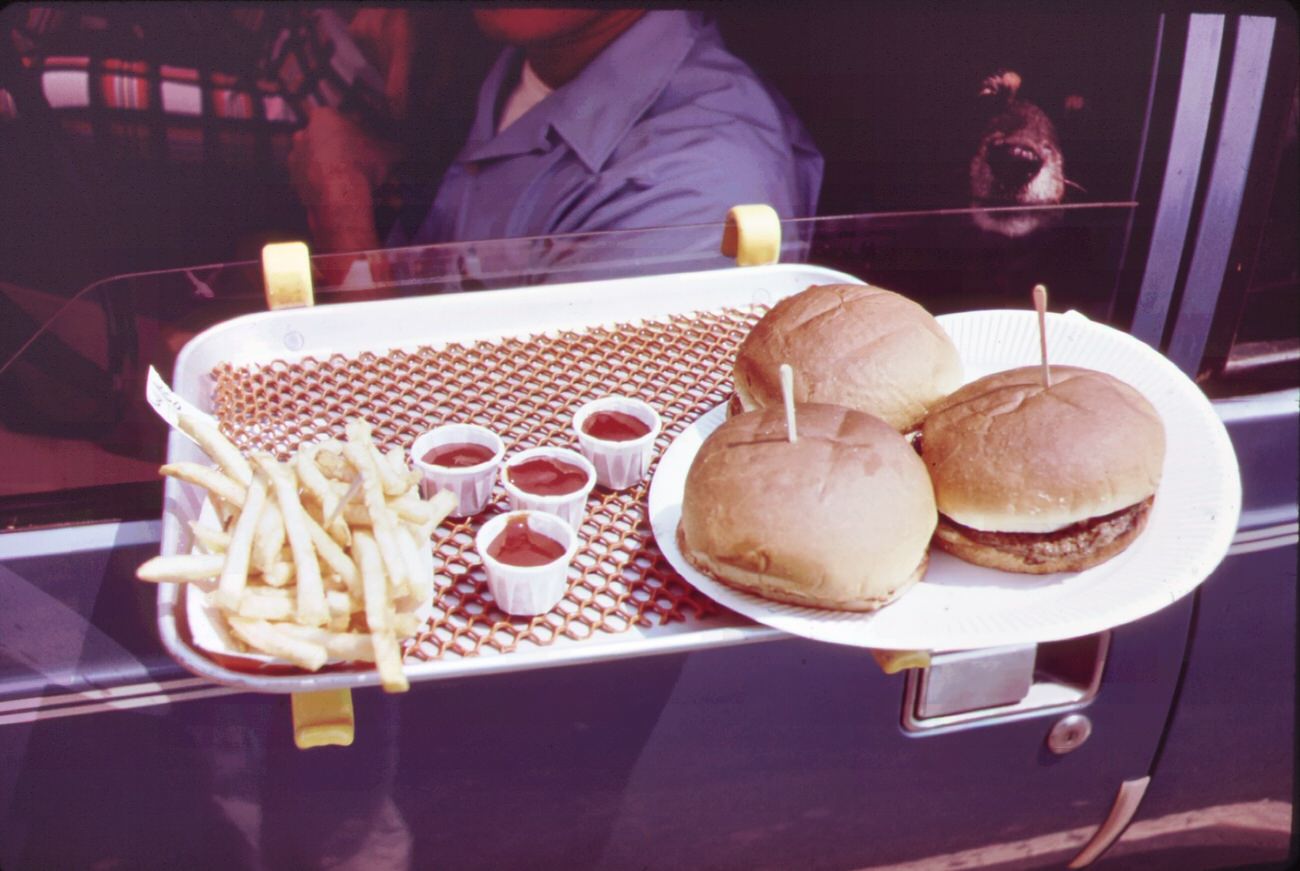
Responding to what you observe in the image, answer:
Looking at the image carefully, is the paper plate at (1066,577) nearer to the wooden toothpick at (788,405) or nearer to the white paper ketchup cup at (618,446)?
the white paper ketchup cup at (618,446)

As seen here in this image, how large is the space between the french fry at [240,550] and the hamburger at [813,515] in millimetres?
661

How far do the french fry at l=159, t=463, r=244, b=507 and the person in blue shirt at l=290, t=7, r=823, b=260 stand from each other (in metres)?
1.22

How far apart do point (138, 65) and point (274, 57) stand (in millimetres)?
311

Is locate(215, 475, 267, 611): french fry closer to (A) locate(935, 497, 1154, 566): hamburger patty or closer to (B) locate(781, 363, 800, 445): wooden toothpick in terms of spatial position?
(B) locate(781, 363, 800, 445): wooden toothpick

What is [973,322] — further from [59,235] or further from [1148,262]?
[59,235]

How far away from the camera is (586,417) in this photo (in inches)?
69.1

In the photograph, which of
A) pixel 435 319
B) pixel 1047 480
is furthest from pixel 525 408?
pixel 1047 480

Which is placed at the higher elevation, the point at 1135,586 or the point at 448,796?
the point at 1135,586

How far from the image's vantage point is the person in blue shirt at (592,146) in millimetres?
2506

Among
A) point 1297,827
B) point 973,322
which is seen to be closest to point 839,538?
point 973,322

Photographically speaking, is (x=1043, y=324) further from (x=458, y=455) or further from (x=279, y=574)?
(x=279, y=574)

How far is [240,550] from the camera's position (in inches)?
52.7

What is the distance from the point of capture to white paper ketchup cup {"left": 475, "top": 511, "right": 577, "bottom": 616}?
4.60ft

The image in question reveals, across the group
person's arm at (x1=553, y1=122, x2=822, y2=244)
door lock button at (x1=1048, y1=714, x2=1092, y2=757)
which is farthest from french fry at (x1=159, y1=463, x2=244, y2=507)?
door lock button at (x1=1048, y1=714, x2=1092, y2=757)
